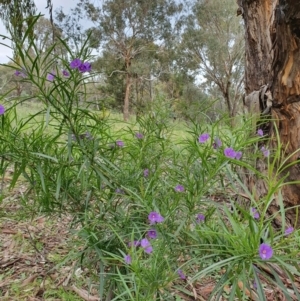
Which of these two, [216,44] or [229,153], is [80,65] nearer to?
[229,153]

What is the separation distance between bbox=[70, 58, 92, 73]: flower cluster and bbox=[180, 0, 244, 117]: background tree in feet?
39.8

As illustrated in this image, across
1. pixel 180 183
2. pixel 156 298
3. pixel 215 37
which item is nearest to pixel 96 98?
pixel 180 183

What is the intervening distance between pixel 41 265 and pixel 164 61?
12870 millimetres

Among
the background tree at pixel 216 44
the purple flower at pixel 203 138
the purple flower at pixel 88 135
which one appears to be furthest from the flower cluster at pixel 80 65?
the background tree at pixel 216 44

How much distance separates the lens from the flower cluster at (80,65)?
1.93 ft

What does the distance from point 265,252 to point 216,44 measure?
523 inches

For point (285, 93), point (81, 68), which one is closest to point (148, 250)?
point (81, 68)

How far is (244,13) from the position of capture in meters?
1.87

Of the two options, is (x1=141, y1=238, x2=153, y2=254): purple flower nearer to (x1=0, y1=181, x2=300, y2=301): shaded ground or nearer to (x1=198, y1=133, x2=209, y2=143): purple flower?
(x1=198, y1=133, x2=209, y2=143): purple flower

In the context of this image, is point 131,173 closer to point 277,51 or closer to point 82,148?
point 82,148

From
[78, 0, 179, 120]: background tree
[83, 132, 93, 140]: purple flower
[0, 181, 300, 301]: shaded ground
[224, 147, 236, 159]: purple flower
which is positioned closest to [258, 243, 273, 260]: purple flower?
[224, 147, 236, 159]: purple flower

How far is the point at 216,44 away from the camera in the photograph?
42.2ft

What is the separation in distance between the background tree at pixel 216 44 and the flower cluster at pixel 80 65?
12.1m

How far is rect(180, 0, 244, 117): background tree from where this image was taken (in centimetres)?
1264
